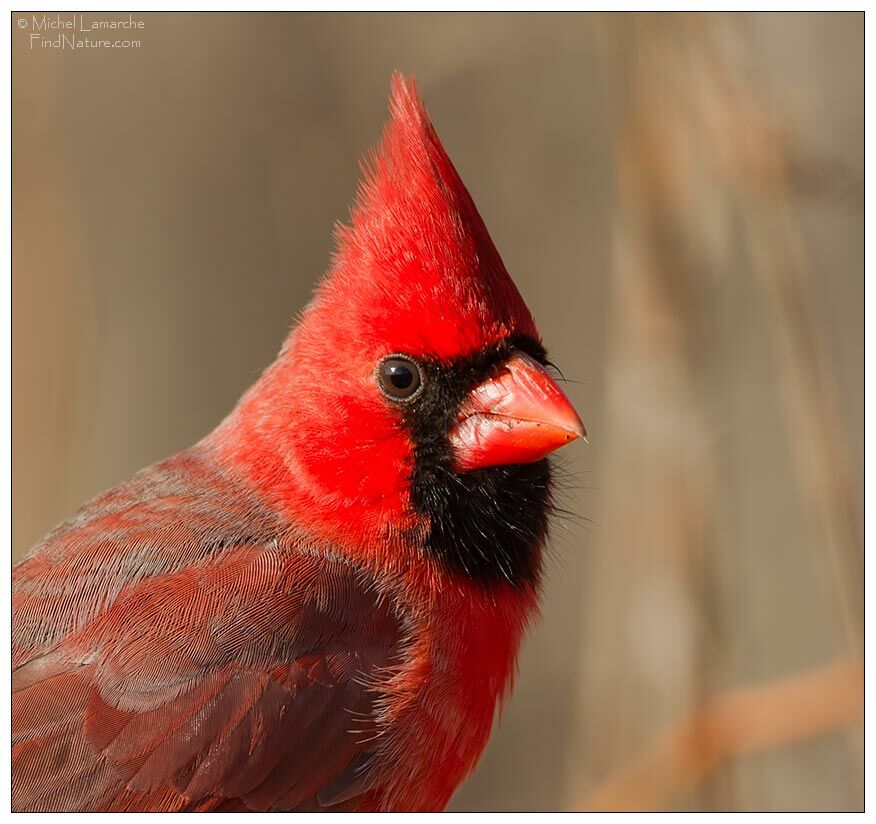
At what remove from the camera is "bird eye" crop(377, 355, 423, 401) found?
2.18 meters

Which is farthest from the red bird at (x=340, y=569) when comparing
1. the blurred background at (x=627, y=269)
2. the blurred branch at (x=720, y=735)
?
the blurred branch at (x=720, y=735)

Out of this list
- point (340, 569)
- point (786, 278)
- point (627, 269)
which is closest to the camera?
point (340, 569)

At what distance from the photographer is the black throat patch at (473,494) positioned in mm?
2184

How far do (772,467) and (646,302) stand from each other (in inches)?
25.7

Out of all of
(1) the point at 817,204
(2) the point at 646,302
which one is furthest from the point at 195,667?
→ (1) the point at 817,204

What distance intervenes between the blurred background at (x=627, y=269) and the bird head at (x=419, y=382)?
22 centimetres

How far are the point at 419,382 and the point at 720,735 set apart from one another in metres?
1.14

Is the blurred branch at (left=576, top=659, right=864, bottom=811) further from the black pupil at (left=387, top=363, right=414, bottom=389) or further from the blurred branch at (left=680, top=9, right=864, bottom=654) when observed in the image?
the black pupil at (left=387, top=363, right=414, bottom=389)

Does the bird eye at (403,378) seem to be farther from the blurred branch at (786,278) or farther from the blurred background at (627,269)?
the blurred branch at (786,278)

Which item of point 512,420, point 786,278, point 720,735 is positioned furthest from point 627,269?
point 720,735

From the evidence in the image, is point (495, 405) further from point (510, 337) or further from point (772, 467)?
point (772, 467)

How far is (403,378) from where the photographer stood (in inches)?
86.0

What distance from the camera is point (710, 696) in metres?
2.70

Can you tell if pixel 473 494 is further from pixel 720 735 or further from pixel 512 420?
pixel 720 735
